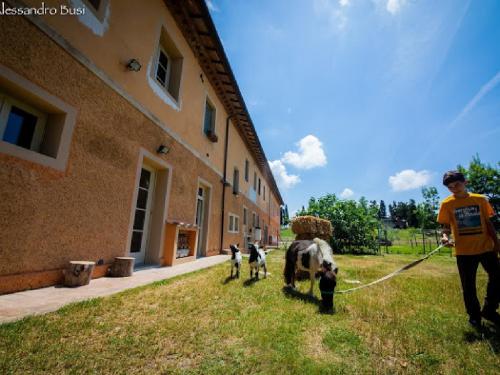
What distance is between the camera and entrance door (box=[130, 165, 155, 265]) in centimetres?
593

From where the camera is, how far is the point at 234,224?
12977 mm

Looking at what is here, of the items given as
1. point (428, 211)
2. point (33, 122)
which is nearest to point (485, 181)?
point (428, 211)

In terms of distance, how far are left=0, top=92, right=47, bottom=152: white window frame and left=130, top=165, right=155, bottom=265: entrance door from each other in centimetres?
236

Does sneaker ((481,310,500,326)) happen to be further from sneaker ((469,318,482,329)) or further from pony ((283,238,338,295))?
pony ((283,238,338,295))

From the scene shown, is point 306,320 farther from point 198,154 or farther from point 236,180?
point 236,180

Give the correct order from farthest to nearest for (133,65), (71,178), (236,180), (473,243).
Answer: (236,180) < (133,65) < (71,178) < (473,243)

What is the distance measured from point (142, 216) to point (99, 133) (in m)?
2.49

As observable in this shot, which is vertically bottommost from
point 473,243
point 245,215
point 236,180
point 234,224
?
point 473,243

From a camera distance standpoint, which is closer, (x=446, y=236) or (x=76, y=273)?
(x=446, y=236)

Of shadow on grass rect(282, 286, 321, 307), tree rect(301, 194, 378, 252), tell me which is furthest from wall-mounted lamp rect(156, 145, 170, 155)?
tree rect(301, 194, 378, 252)

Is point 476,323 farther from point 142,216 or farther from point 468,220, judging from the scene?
point 142,216

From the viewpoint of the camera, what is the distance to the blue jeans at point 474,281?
9.09ft

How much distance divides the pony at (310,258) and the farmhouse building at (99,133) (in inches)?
130

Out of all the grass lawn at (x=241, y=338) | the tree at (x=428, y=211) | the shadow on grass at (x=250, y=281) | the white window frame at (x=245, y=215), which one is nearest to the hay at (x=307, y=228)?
the shadow on grass at (x=250, y=281)
